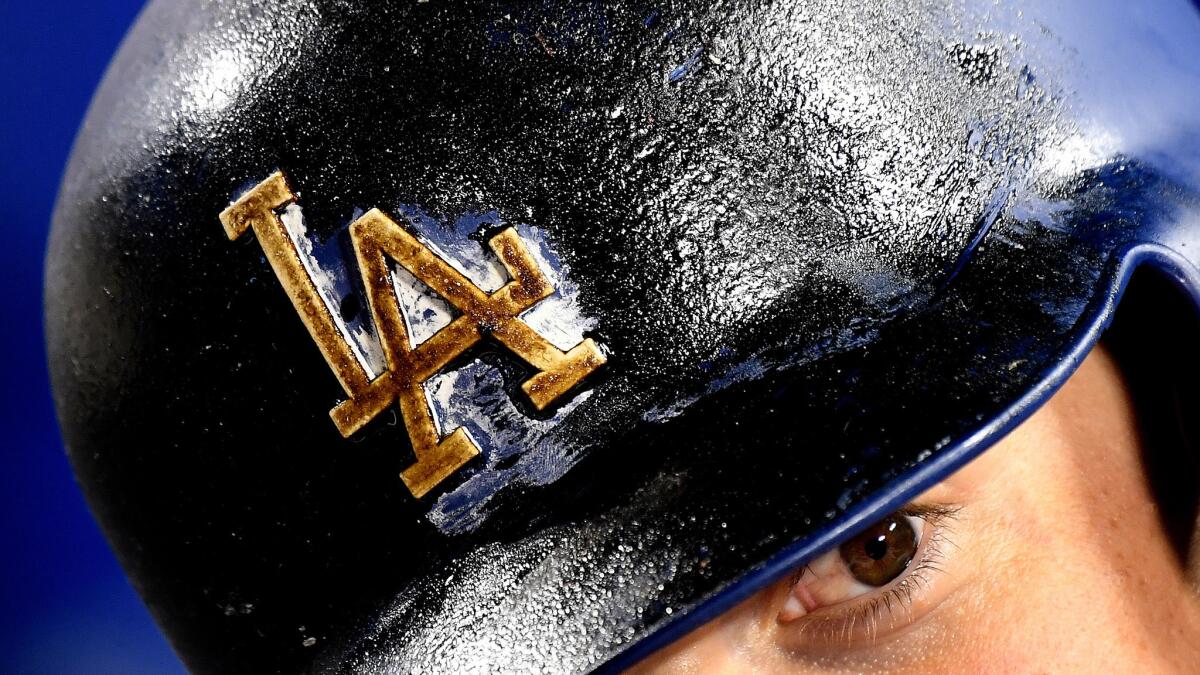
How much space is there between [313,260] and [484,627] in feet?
1.04

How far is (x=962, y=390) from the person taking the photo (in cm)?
59

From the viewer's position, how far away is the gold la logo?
647 millimetres

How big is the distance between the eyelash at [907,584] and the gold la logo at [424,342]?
279 mm

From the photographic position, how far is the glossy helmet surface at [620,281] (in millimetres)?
616

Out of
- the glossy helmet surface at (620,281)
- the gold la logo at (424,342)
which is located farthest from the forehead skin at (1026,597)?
the gold la logo at (424,342)

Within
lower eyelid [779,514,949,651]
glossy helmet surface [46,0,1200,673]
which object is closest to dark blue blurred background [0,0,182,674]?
glossy helmet surface [46,0,1200,673]

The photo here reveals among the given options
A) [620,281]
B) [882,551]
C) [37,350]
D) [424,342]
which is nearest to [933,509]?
[882,551]

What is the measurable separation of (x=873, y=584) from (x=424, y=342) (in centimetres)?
42

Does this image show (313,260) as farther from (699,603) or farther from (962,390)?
(962,390)

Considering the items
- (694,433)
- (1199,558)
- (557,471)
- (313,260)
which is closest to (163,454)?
(313,260)

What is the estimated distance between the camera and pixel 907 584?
0.69m

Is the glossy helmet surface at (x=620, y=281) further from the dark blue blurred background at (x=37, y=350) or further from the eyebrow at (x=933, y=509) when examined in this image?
the dark blue blurred background at (x=37, y=350)

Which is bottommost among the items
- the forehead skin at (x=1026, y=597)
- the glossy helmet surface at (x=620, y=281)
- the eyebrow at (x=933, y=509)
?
the forehead skin at (x=1026, y=597)

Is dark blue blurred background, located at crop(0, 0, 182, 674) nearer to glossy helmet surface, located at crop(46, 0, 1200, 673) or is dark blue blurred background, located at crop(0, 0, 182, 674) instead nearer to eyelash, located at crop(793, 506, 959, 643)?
glossy helmet surface, located at crop(46, 0, 1200, 673)
